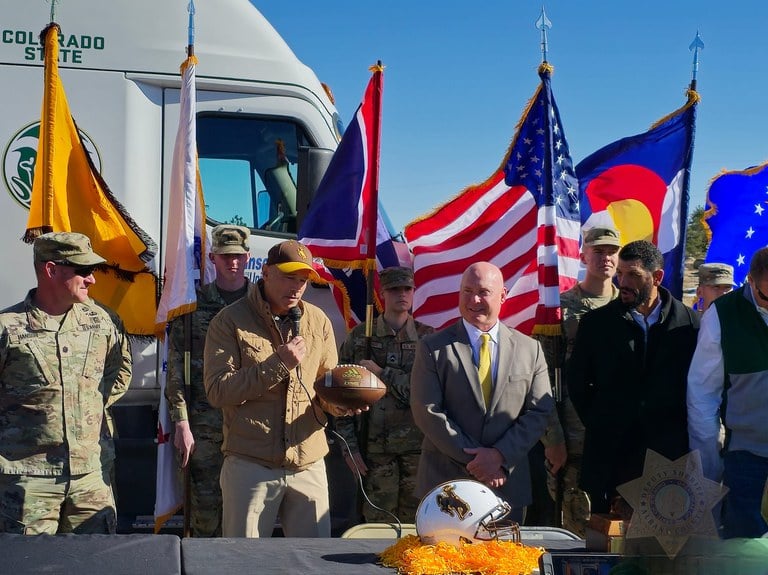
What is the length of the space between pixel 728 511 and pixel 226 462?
7.73ft

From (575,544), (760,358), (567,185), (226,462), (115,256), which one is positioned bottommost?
(575,544)

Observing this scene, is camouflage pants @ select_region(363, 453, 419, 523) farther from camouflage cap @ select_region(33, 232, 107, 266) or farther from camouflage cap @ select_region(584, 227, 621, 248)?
camouflage cap @ select_region(33, 232, 107, 266)

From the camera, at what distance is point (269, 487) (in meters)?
4.55

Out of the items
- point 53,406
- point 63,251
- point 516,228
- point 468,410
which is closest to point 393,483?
point 468,410

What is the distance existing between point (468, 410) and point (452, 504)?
4.60 feet

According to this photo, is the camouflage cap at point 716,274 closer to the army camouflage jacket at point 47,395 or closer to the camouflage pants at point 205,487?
the camouflage pants at point 205,487

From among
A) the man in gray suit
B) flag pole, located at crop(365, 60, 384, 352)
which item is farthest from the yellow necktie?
flag pole, located at crop(365, 60, 384, 352)

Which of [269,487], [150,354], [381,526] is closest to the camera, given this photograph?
[381,526]

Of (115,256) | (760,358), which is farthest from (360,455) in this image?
(760,358)

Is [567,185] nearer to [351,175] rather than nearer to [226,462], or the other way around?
[351,175]

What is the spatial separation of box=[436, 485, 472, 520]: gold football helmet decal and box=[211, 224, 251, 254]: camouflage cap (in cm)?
271

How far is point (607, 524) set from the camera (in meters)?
3.29

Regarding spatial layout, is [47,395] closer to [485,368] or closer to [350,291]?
[485,368]

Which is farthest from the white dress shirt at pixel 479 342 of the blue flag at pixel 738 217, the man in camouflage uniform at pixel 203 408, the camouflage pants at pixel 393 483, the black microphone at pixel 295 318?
the blue flag at pixel 738 217
